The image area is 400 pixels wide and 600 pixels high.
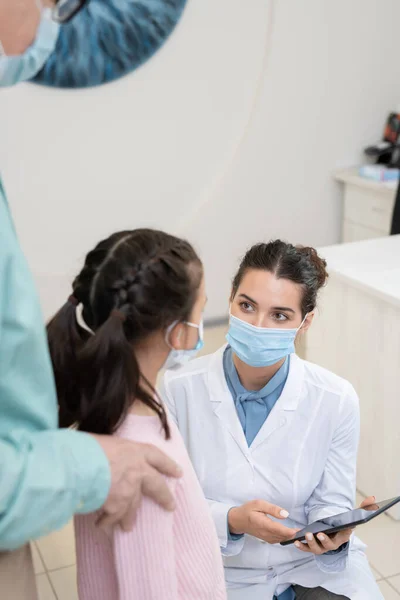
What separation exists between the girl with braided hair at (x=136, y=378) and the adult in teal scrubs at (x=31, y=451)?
113mm

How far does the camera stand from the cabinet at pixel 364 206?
165 inches

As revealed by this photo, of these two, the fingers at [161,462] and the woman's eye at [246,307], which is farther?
the woman's eye at [246,307]

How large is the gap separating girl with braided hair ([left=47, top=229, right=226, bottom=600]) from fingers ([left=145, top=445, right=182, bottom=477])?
0.07 m

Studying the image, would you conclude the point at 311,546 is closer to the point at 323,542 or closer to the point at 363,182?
the point at 323,542

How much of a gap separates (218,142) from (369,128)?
3.35 feet

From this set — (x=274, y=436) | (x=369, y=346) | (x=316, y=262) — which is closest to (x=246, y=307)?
(x=316, y=262)

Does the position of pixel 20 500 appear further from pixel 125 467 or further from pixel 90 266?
pixel 90 266

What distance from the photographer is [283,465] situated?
5.99 feet

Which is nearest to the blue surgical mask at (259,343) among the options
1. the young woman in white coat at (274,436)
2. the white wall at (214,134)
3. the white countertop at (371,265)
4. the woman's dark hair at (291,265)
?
the young woman in white coat at (274,436)

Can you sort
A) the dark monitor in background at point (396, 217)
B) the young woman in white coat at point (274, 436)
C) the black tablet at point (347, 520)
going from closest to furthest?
1. the black tablet at point (347, 520)
2. the young woman in white coat at point (274, 436)
3. the dark monitor in background at point (396, 217)

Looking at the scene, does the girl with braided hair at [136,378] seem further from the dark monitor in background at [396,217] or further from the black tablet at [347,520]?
the dark monitor in background at [396,217]

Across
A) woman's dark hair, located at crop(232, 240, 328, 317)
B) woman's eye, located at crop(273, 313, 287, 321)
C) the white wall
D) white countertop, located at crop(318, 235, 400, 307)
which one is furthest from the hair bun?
the white wall

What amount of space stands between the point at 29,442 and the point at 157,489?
0.22 metres

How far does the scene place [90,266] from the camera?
117cm
